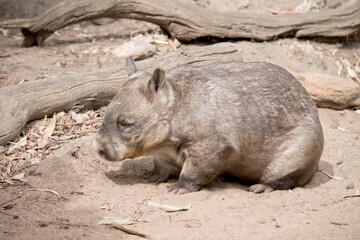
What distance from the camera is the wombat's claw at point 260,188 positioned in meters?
5.43

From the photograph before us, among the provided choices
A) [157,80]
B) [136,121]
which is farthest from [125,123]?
[157,80]

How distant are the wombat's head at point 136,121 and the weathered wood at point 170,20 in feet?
11.5

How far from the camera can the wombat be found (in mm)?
4988

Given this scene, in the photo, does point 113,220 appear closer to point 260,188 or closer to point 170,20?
point 260,188

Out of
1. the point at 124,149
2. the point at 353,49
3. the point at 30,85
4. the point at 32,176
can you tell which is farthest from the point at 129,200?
the point at 353,49

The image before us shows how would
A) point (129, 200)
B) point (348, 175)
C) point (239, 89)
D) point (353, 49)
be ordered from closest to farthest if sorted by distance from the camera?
1. point (129, 200)
2. point (239, 89)
3. point (348, 175)
4. point (353, 49)

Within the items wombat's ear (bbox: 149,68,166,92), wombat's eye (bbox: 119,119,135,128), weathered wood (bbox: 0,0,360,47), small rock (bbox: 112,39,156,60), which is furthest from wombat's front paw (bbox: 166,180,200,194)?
weathered wood (bbox: 0,0,360,47)

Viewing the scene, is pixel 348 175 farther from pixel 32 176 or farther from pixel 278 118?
pixel 32 176

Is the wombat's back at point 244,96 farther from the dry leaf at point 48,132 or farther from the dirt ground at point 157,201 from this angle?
the dry leaf at point 48,132

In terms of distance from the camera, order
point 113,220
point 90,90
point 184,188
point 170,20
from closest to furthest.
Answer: point 113,220 < point 184,188 < point 90,90 < point 170,20

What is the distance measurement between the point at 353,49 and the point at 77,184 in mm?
6437

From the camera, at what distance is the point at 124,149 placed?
197 inches

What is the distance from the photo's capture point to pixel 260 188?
545 centimetres

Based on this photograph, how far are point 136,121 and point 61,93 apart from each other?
184 centimetres
